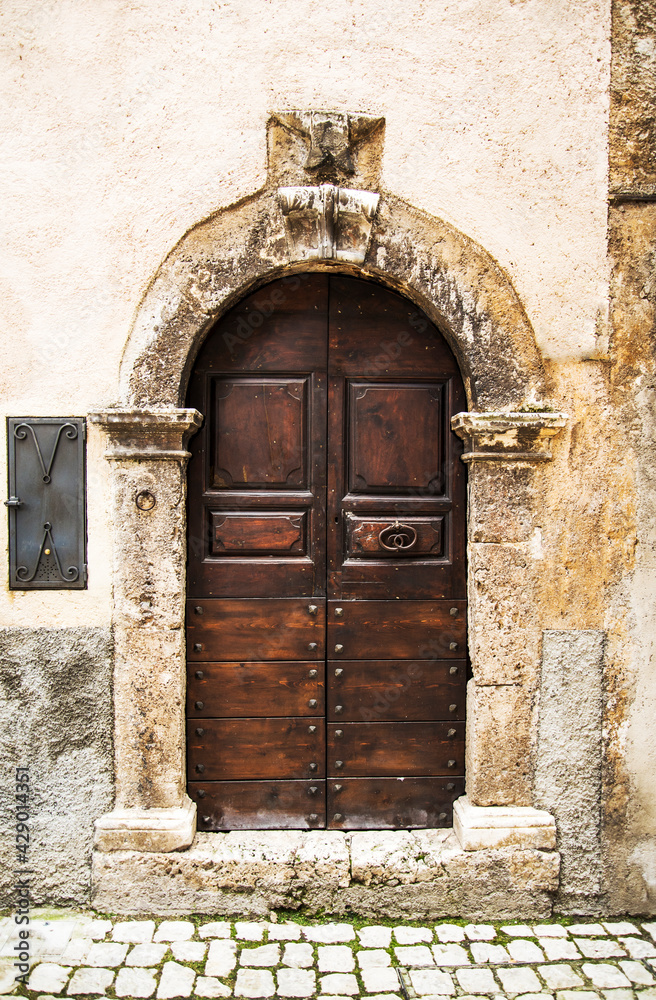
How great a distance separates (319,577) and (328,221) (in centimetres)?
152

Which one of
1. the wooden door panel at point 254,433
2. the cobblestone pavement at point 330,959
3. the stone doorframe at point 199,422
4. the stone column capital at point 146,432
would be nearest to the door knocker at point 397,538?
the stone doorframe at point 199,422

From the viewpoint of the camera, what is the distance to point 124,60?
2.55 metres

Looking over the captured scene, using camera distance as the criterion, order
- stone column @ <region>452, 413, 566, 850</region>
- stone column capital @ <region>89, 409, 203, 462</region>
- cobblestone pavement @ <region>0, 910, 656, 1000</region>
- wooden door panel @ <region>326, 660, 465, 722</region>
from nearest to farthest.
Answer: cobblestone pavement @ <region>0, 910, 656, 1000</region>, stone column capital @ <region>89, 409, 203, 462</region>, stone column @ <region>452, 413, 566, 850</region>, wooden door panel @ <region>326, 660, 465, 722</region>

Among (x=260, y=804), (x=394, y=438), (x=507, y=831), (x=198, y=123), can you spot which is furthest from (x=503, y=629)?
(x=198, y=123)

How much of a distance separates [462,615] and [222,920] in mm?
1617

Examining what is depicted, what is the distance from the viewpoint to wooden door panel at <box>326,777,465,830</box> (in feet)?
8.92

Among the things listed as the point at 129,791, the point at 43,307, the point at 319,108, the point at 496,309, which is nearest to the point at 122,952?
the point at 129,791

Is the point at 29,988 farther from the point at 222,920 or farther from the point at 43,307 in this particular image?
the point at 43,307

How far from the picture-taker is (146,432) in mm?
2541

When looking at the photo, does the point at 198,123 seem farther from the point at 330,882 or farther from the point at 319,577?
the point at 330,882

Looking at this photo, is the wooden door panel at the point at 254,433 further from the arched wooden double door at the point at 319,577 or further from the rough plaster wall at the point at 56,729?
the rough plaster wall at the point at 56,729

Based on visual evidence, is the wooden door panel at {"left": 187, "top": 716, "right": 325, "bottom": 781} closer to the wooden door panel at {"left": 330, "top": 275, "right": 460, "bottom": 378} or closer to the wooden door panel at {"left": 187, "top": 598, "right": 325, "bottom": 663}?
the wooden door panel at {"left": 187, "top": 598, "right": 325, "bottom": 663}

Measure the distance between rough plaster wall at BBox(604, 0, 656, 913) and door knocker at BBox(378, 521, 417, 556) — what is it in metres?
0.88

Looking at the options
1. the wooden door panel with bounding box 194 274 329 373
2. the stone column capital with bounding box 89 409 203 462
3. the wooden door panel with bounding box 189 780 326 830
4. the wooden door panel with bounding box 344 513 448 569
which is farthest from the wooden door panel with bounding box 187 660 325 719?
the wooden door panel with bounding box 194 274 329 373
